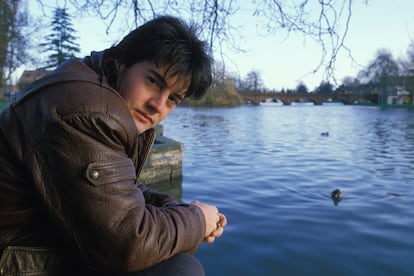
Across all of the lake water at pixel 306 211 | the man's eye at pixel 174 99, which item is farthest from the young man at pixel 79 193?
the lake water at pixel 306 211

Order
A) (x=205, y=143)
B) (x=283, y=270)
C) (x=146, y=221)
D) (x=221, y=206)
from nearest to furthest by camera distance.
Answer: (x=146, y=221) → (x=283, y=270) → (x=221, y=206) → (x=205, y=143)

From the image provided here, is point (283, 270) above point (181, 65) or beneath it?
beneath

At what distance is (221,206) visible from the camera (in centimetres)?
735

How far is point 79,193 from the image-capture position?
125 cm

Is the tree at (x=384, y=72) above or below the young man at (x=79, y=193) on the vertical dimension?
above

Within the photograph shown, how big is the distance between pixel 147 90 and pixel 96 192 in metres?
0.57

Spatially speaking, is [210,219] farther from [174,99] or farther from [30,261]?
[30,261]

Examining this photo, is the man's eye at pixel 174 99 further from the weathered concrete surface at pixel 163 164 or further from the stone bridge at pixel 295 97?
the stone bridge at pixel 295 97

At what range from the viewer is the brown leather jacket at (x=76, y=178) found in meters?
1.25

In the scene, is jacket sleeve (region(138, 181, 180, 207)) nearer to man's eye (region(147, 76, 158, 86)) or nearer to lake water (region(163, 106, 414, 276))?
man's eye (region(147, 76, 158, 86))

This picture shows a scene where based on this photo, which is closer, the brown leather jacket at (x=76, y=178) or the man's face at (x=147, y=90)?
the brown leather jacket at (x=76, y=178)

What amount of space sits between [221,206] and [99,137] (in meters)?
6.24

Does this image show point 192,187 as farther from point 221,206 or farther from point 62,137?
point 62,137

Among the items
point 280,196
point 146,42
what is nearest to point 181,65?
point 146,42
